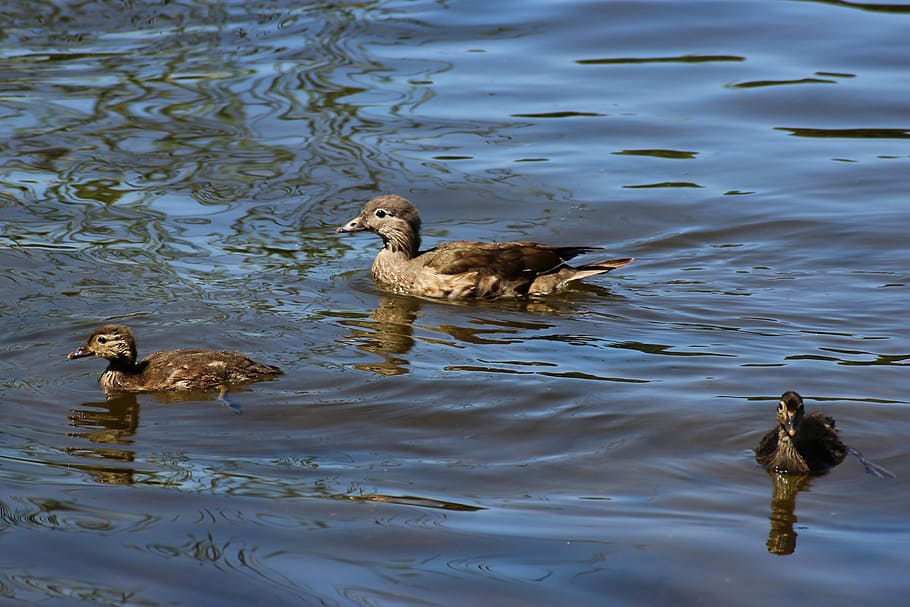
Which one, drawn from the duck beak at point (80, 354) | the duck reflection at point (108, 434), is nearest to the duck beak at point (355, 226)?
the duck beak at point (80, 354)

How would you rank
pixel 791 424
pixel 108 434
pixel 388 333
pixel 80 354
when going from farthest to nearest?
pixel 388 333
pixel 80 354
pixel 108 434
pixel 791 424

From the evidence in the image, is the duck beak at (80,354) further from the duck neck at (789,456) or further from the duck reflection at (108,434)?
the duck neck at (789,456)

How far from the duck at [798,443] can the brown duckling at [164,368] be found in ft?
10.7

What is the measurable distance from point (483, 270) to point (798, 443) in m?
4.38

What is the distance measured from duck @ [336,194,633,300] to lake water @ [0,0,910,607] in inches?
8.6

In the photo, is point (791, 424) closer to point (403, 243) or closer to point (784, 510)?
point (784, 510)

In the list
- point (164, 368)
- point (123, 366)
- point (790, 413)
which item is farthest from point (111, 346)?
point (790, 413)

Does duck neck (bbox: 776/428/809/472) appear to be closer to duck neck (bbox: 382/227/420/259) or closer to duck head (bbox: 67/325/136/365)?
A: duck head (bbox: 67/325/136/365)

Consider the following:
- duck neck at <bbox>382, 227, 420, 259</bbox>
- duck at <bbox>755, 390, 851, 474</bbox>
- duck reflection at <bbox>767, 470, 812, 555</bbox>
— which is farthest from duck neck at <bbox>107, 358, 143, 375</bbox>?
duck reflection at <bbox>767, 470, 812, 555</bbox>

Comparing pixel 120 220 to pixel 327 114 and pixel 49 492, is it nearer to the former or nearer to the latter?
pixel 327 114

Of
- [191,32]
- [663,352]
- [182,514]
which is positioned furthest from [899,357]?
[191,32]

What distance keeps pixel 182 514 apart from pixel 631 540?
7.11 feet

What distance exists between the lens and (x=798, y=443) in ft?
24.2

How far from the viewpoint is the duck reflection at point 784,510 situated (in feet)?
21.6
